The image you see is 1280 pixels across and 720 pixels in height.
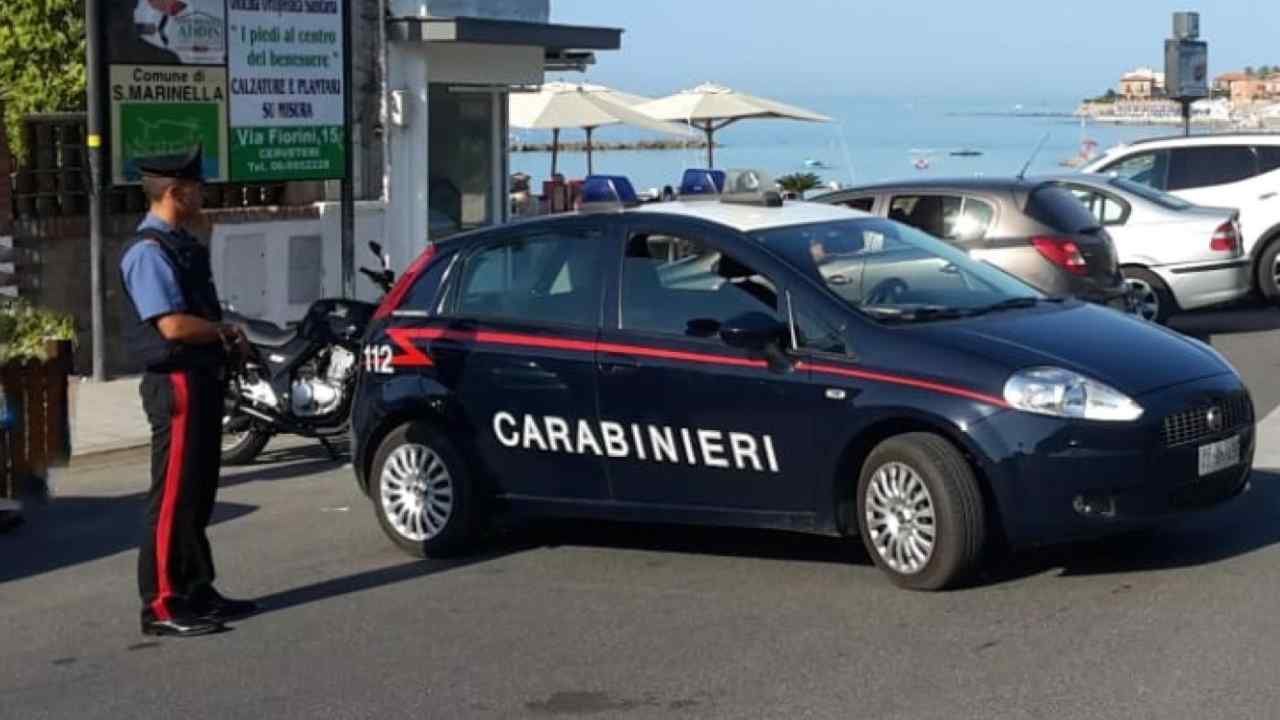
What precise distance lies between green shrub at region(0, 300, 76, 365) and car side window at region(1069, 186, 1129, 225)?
9.43 meters

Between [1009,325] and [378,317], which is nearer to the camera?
[1009,325]

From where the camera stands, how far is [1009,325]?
332 inches

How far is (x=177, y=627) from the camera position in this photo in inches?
315

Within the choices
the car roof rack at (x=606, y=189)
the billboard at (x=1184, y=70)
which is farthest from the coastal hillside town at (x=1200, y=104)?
the car roof rack at (x=606, y=189)

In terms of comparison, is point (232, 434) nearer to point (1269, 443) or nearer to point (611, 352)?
point (611, 352)

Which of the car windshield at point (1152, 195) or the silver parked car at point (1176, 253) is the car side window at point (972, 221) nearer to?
the silver parked car at point (1176, 253)

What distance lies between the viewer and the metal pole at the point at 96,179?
14.3 metres

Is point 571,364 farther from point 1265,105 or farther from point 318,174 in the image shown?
point 1265,105

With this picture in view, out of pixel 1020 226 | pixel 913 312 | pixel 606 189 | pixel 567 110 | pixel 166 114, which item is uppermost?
pixel 567 110

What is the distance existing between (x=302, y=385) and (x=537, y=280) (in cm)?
346

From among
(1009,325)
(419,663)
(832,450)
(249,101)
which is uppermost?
(249,101)

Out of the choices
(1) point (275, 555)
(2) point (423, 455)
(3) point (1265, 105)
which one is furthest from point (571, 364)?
(3) point (1265, 105)

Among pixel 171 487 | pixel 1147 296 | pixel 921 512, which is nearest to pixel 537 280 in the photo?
pixel 171 487

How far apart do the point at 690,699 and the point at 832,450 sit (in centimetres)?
179
